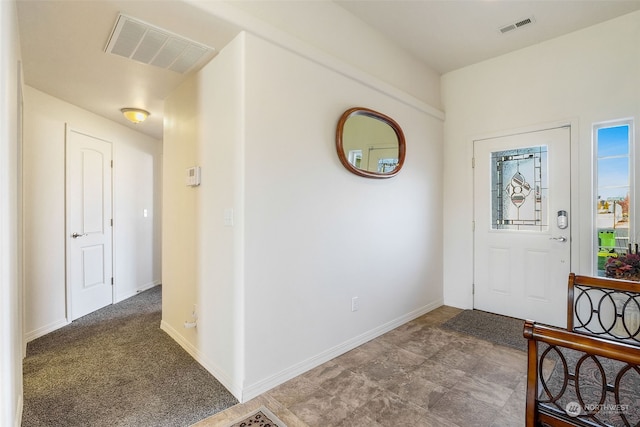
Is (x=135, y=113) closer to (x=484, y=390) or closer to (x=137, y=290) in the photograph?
(x=137, y=290)

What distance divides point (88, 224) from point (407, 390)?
3.74 metres

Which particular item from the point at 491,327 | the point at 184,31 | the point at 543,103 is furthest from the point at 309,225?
the point at 543,103

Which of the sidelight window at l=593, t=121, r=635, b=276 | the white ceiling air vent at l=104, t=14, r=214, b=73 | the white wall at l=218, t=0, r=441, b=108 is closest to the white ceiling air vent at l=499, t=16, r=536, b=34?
the white wall at l=218, t=0, r=441, b=108

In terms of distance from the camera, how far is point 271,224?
2.09 meters

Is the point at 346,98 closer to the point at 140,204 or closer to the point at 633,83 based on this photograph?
the point at 633,83

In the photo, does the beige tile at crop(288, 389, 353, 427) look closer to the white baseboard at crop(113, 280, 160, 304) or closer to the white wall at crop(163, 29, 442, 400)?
the white wall at crop(163, 29, 442, 400)

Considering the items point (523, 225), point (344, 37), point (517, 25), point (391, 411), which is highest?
point (517, 25)

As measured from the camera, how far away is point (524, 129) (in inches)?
128

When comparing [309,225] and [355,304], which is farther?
[355,304]

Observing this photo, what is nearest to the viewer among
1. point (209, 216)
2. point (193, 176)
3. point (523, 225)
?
point (209, 216)

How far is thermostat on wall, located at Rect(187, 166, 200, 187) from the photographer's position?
2418mm

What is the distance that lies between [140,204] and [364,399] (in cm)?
402

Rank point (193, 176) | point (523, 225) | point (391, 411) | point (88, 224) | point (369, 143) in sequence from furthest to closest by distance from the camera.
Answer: point (88, 224) → point (523, 225) → point (369, 143) → point (193, 176) → point (391, 411)

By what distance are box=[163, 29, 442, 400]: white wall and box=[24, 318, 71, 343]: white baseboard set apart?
43.6 inches
